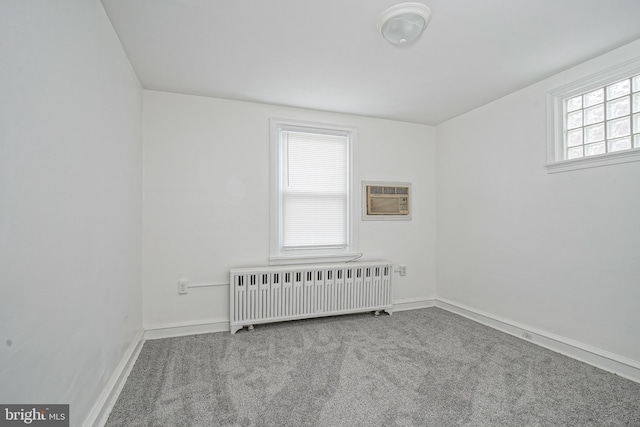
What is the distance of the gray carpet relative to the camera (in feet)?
5.93

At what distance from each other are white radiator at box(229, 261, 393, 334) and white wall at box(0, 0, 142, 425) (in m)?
1.15

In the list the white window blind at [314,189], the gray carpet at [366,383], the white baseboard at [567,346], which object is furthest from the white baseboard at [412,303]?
the white window blind at [314,189]

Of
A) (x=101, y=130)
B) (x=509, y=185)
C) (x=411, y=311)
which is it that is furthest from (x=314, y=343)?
(x=509, y=185)

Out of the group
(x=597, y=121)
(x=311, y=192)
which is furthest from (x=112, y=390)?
(x=597, y=121)

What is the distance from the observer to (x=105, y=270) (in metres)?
1.89

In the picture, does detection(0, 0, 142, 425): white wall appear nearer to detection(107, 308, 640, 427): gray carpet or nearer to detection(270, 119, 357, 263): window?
detection(107, 308, 640, 427): gray carpet

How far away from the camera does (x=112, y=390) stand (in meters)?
1.94

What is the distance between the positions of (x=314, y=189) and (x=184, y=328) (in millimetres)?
2138

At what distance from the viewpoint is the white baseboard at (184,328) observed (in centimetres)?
300

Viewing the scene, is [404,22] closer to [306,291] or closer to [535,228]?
[535,228]

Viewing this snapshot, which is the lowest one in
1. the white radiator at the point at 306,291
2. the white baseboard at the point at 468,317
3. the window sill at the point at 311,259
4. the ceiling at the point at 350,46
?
the white baseboard at the point at 468,317

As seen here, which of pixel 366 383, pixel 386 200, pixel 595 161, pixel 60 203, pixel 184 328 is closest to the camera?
pixel 60 203

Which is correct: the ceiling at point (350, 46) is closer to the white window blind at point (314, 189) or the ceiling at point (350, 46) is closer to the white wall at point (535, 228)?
the white wall at point (535, 228)

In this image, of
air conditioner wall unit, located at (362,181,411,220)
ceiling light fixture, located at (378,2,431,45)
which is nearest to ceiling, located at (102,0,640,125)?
ceiling light fixture, located at (378,2,431,45)
